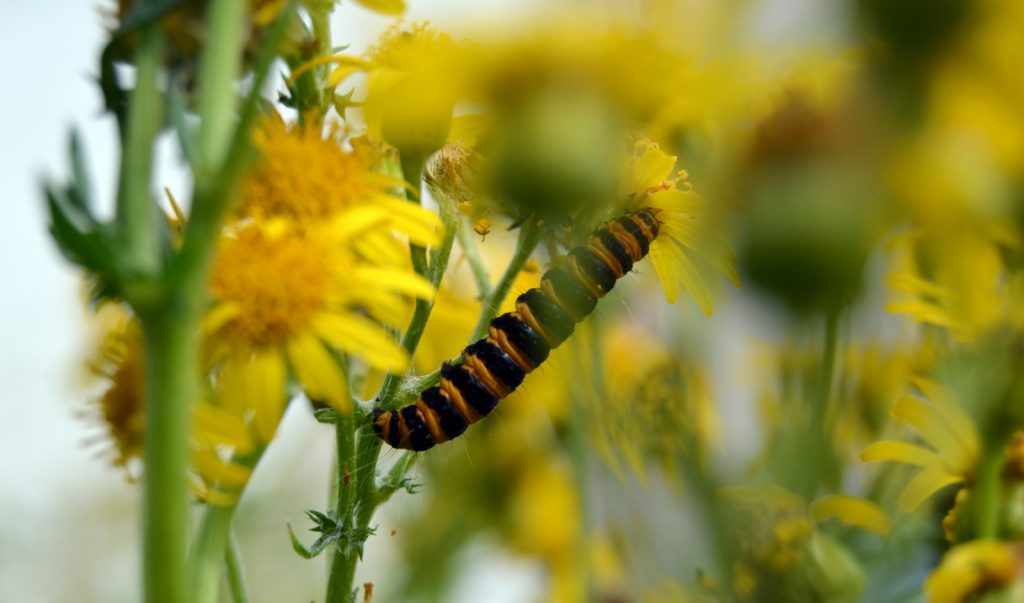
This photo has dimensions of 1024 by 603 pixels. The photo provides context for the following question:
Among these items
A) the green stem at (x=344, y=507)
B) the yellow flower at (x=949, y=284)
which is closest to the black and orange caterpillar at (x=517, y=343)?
the green stem at (x=344, y=507)

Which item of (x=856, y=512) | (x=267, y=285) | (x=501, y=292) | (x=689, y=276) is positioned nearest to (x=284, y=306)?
(x=267, y=285)

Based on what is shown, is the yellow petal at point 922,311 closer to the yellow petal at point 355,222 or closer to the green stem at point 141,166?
the yellow petal at point 355,222

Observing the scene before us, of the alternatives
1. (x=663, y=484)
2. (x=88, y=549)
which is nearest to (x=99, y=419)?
(x=663, y=484)

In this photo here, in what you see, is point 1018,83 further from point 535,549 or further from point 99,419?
point 535,549

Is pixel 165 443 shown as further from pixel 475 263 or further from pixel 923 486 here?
pixel 923 486

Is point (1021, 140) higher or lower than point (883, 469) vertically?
higher
